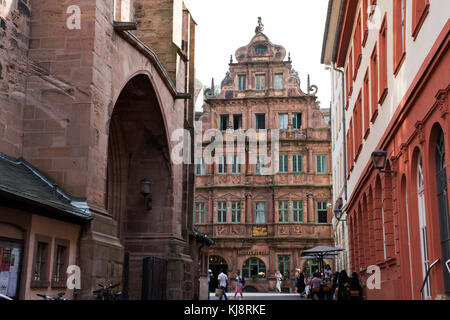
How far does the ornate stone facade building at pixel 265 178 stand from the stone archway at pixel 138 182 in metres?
24.4

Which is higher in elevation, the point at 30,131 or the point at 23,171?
the point at 30,131

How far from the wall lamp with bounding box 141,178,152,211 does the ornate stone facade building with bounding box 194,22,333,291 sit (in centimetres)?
2448

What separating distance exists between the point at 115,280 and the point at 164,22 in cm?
968

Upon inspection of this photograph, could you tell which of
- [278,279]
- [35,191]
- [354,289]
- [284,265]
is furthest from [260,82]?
[35,191]

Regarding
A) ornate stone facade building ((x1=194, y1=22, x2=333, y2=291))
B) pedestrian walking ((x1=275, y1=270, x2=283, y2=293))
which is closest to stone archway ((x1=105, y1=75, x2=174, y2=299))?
pedestrian walking ((x1=275, y1=270, x2=283, y2=293))

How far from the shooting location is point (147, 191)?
16938mm

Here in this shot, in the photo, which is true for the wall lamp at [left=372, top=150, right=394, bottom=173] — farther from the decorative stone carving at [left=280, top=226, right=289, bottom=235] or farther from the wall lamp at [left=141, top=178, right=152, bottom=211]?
the decorative stone carving at [left=280, top=226, right=289, bottom=235]

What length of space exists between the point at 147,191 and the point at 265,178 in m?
26.1

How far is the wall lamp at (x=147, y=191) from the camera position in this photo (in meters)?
16.9

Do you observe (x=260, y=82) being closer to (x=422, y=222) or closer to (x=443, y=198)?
(x=422, y=222)

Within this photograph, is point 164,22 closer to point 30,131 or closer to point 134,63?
point 134,63

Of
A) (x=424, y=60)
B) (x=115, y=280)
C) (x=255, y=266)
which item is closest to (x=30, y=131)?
(x=115, y=280)

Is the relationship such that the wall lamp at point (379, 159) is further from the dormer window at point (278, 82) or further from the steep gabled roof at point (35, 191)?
the dormer window at point (278, 82)

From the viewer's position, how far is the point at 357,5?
68.5 ft
